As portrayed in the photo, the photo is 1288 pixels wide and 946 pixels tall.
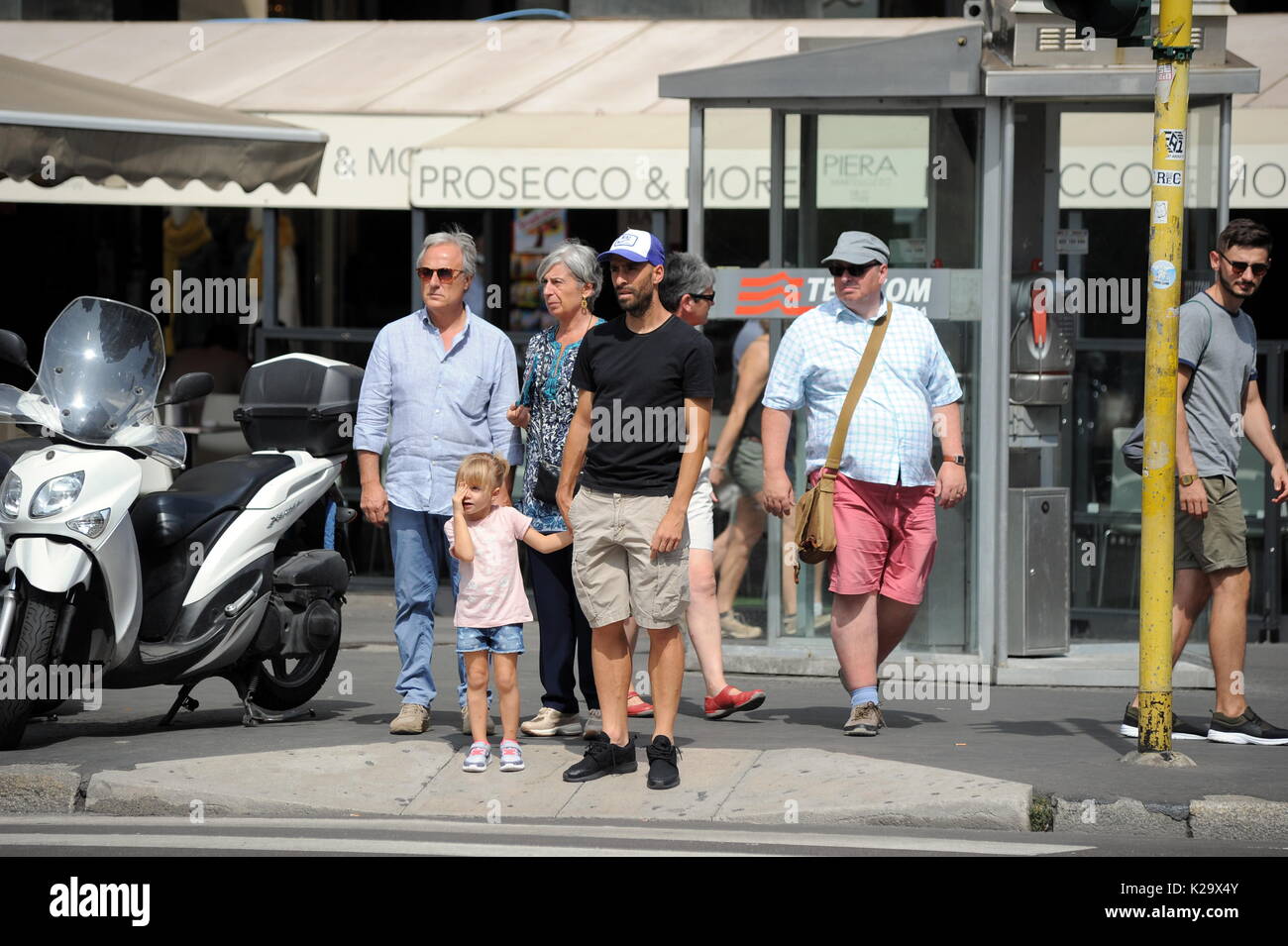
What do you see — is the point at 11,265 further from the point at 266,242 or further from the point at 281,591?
the point at 281,591

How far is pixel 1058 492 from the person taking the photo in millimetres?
9367

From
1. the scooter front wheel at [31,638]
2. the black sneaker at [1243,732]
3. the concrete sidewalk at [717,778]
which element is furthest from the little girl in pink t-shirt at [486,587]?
the black sneaker at [1243,732]

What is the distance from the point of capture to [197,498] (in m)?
7.70

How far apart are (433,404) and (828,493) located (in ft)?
5.06

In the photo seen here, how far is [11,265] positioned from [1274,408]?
9889 mm

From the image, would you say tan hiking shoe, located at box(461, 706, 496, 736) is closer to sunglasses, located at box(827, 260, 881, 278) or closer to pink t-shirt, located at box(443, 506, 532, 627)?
pink t-shirt, located at box(443, 506, 532, 627)

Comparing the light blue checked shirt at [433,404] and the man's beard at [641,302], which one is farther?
the light blue checked shirt at [433,404]

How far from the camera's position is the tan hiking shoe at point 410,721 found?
7504mm

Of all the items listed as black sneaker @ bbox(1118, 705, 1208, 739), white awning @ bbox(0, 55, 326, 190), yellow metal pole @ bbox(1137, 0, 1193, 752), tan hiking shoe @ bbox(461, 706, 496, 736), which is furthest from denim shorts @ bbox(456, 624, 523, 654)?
white awning @ bbox(0, 55, 326, 190)

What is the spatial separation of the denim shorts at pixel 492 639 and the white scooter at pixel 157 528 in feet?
3.49

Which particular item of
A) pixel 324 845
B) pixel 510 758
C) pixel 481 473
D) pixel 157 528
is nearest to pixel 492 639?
pixel 510 758

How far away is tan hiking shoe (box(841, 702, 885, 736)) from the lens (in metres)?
7.57

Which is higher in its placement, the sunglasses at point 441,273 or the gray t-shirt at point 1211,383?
the sunglasses at point 441,273

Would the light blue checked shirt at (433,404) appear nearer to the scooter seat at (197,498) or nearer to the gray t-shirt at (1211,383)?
the scooter seat at (197,498)
